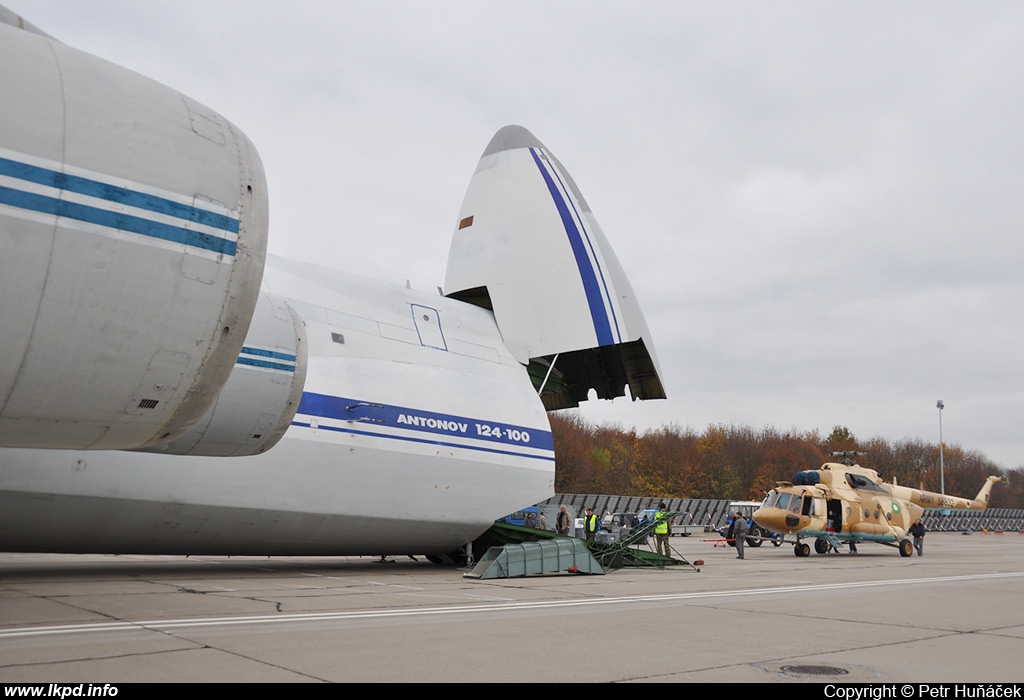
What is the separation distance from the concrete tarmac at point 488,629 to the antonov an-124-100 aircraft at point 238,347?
4.00ft

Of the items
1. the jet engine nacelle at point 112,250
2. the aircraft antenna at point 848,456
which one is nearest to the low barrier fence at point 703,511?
the aircraft antenna at point 848,456

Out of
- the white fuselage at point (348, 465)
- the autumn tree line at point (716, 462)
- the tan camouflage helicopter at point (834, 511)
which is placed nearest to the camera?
the white fuselage at point (348, 465)

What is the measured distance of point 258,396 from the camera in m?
8.52

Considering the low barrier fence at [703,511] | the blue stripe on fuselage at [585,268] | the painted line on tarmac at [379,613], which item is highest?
the blue stripe on fuselage at [585,268]

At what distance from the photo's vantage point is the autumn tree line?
74.8 m

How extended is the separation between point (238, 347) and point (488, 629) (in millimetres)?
3578

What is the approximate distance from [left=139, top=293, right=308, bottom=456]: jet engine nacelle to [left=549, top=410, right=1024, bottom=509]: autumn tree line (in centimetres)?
5802

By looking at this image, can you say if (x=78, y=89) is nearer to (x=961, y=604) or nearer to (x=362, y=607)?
(x=362, y=607)

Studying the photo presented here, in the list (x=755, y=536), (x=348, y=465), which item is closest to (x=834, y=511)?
(x=755, y=536)

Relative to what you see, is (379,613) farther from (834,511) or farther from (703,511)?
(703,511)

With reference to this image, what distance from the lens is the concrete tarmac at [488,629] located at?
585 cm

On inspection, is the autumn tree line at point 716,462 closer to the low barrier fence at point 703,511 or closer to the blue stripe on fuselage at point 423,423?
the low barrier fence at point 703,511

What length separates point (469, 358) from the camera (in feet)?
51.8

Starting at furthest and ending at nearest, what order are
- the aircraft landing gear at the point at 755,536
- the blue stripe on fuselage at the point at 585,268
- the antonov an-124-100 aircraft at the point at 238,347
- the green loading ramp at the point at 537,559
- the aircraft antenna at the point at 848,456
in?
the aircraft landing gear at the point at 755,536
the aircraft antenna at the point at 848,456
the blue stripe on fuselage at the point at 585,268
the green loading ramp at the point at 537,559
the antonov an-124-100 aircraft at the point at 238,347
